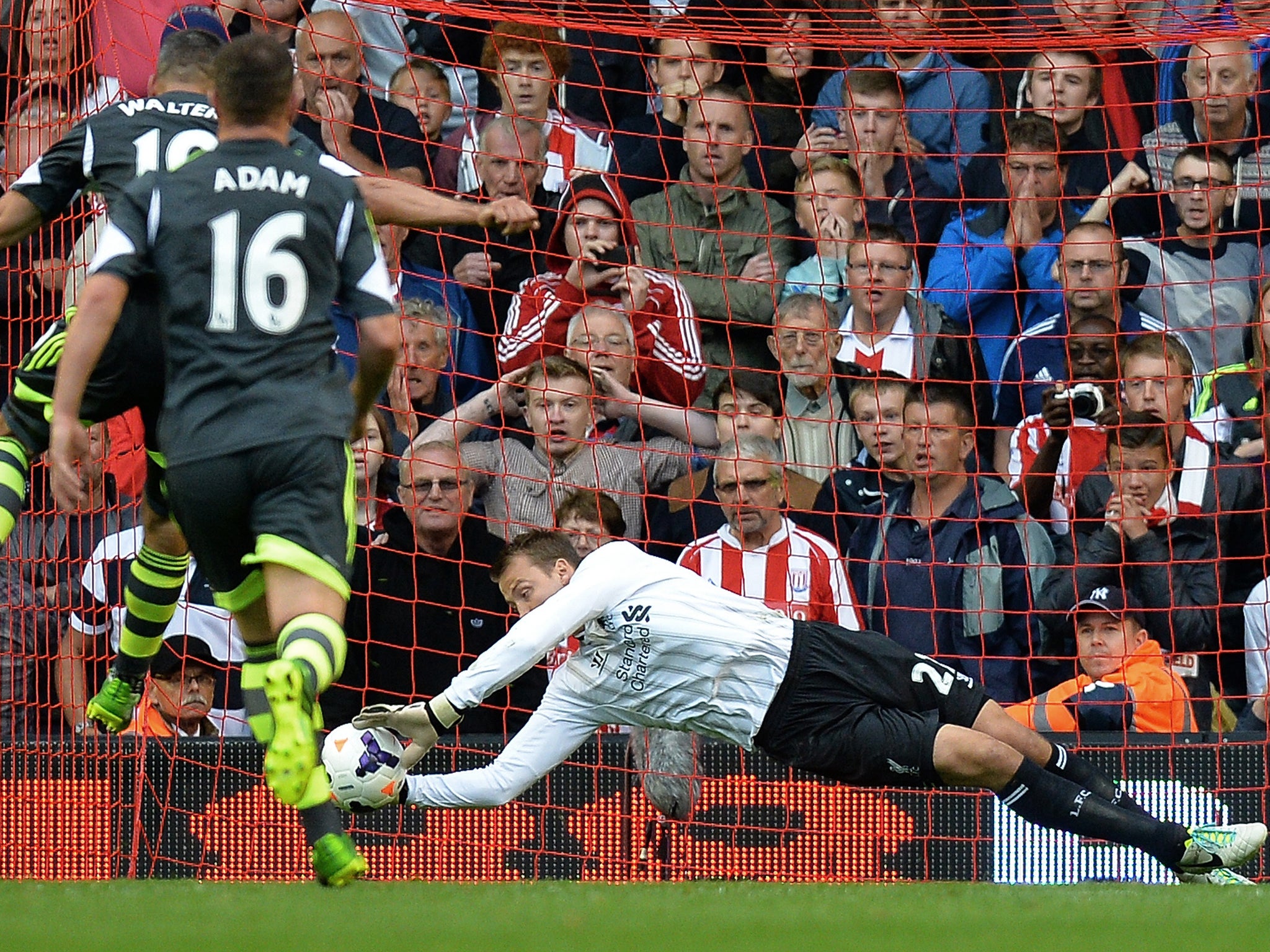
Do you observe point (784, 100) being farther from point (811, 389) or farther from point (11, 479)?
point (11, 479)

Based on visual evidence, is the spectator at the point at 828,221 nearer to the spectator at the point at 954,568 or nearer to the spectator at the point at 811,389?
the spectator at the point at 811,389

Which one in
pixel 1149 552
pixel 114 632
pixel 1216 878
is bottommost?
pixel 1216 878

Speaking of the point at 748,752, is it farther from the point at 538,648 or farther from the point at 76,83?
the point at 76,83

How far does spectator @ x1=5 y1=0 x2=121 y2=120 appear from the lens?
7.72 metres

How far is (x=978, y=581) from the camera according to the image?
8359 mm

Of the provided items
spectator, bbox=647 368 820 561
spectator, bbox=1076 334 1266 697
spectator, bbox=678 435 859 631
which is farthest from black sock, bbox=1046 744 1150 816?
spectator, bbox=647 368 820 561

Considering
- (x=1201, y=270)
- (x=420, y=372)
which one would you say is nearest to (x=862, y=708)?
(x=420, y=372)

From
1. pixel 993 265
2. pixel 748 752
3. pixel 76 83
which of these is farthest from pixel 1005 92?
pixel 76 83

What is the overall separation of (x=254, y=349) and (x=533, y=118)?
4541 mm

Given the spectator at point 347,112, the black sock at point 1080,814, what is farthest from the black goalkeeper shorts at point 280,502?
the spectator at point 347,112

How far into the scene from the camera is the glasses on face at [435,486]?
331 inches

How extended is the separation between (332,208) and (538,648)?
1879 millimetres

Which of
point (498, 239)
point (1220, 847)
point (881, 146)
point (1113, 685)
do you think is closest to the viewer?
point (1220, 847)

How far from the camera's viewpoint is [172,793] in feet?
25.9
